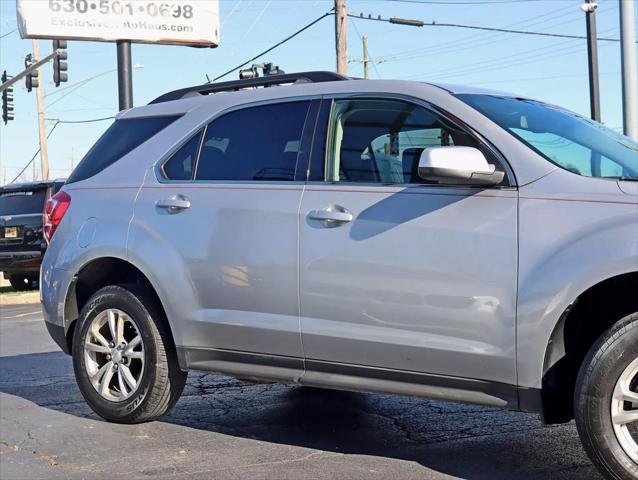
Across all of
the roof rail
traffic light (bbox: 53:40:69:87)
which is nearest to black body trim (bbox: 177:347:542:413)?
the roof rail

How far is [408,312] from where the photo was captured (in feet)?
13.9

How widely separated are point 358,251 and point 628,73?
8.56 metres

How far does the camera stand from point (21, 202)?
16219 millimetres

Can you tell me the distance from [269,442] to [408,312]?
4.18 feet

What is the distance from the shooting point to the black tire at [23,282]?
18453 millimetres

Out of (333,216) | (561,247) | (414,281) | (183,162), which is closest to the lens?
(561,247)

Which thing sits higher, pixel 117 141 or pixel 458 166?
pixel 117 141

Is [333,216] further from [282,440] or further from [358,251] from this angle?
[282,440]

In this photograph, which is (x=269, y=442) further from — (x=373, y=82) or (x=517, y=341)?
(x=373, y=82)

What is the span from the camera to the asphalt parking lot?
4.40 metres

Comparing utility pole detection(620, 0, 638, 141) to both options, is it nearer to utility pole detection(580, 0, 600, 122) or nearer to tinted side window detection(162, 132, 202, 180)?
utility pole detection(580, 0, 600, 122)

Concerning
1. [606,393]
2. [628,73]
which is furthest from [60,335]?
[628,73]

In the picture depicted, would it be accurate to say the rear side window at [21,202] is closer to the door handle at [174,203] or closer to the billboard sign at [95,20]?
the billboard sign at [95,20]

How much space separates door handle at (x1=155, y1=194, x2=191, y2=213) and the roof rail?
827 millimetres
